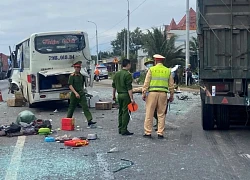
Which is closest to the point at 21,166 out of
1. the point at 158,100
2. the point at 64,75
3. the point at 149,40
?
the point at 158,100

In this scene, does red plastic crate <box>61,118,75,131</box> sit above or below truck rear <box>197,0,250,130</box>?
below

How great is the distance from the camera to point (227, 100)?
35.1 feet

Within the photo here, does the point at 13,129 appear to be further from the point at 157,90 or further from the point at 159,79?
the point at 159,79

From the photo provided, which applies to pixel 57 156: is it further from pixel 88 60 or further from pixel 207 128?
pixel 88 60

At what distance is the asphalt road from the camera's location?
7559mm

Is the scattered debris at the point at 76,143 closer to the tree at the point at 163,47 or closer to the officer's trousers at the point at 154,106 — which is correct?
the officer's trousers at the point at 154,106

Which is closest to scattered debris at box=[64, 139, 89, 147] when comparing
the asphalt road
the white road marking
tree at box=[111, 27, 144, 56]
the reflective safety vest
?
the asphalt road

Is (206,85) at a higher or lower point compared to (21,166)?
higher

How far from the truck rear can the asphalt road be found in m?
0.93

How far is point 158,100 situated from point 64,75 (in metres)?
6.61

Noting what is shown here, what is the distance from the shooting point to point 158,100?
432 inches

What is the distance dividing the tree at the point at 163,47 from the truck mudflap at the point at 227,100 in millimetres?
29617

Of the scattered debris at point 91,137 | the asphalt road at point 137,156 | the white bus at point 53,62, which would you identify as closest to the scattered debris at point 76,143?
the asphalt road at point 137,156

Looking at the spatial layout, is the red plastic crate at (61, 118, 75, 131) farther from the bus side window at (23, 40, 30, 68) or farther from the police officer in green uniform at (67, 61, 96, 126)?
the bus side window at (23, 40, 30, 68)
